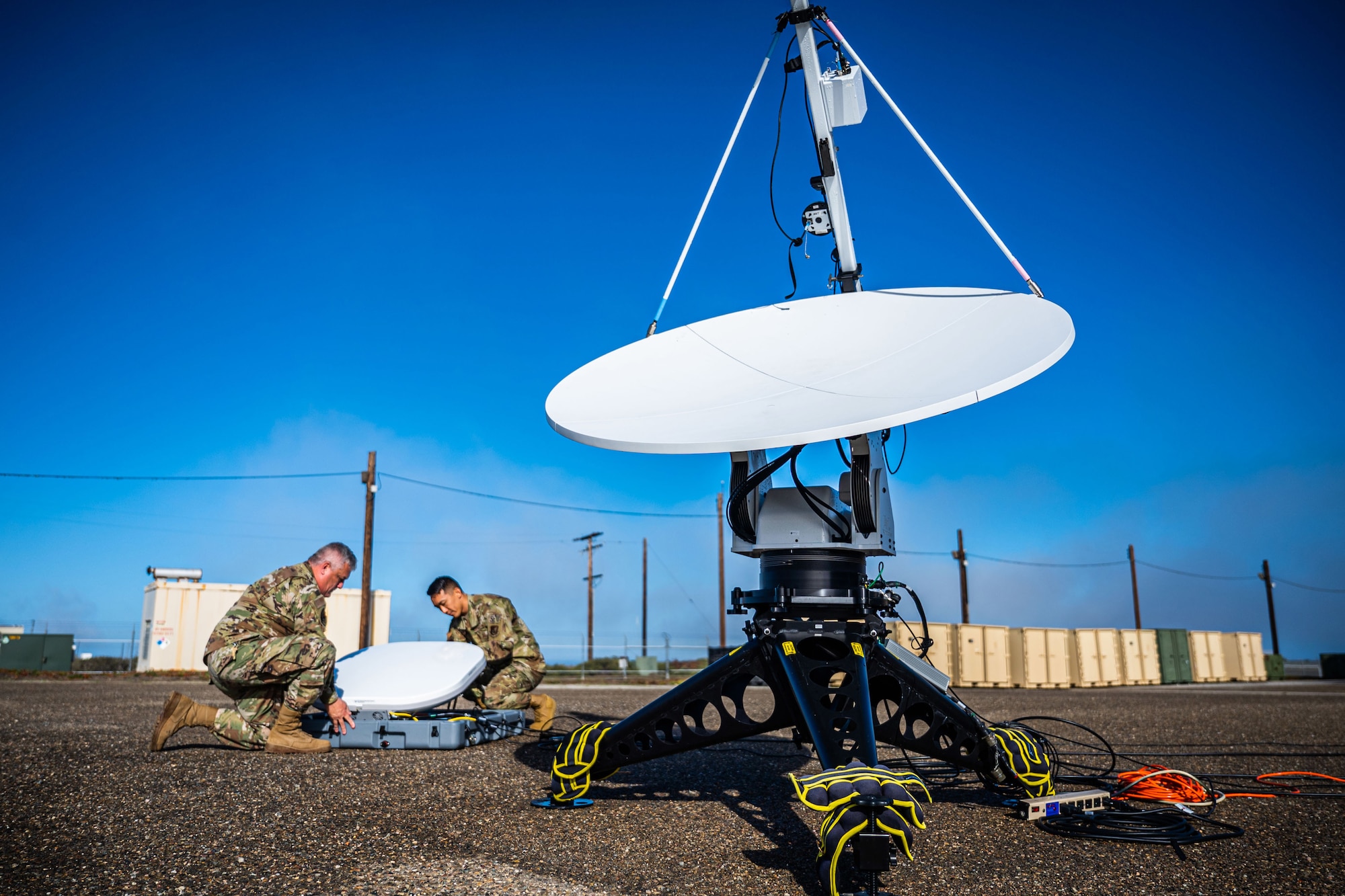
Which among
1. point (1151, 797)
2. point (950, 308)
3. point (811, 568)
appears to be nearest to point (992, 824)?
point (1151, 797)

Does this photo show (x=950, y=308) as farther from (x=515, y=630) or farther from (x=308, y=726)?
(x=308, y=726)

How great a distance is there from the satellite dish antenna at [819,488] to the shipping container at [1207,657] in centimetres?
3046

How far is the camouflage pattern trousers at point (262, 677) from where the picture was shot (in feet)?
18.6

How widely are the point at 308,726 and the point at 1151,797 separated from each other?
5713 millimetres

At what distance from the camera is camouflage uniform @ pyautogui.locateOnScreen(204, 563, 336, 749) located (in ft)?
18.6

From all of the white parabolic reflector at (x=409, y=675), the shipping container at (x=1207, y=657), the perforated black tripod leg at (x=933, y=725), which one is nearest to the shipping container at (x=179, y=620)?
the white parabolic reflector at (x=409, y=675)

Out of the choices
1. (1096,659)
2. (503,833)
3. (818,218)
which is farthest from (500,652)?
(1096,659)

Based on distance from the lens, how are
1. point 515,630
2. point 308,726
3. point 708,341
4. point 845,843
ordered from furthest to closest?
point 515,630
point 308,726
point 708,341
point 845,843

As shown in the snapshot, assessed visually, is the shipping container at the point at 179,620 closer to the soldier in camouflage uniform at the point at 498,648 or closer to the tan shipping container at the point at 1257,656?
the soldier in camouflage uniform at the point at 498,648

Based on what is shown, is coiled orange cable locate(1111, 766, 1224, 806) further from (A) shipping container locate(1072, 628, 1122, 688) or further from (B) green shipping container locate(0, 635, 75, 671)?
(B) green shipping container locate(0, 635, 75, 671)

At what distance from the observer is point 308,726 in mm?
6297

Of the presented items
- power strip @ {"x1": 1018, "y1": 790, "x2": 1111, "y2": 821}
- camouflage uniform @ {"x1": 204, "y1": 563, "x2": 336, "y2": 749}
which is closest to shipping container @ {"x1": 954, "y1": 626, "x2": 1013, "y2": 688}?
power strip @ {"x1": 1018, "y1": 790, "x2": 1111, "y2": 821}

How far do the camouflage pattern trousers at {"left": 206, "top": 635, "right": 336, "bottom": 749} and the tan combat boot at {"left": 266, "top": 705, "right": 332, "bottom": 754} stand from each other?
0.15 ft

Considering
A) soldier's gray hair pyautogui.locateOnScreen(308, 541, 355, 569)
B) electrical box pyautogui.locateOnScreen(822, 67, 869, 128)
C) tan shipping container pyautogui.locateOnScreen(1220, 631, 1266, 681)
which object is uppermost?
electrical box pyautogui.locateOnScreen(822, 67, 869, 128)
